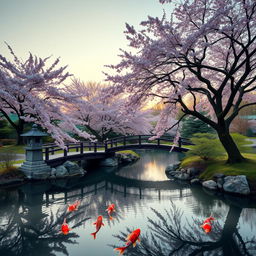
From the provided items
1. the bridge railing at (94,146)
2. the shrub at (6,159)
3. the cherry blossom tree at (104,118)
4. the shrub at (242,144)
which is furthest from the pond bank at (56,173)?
the shrub at (242,144)

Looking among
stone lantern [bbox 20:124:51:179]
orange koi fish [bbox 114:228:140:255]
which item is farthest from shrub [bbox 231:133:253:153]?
stone lantern [bbox 20:124:51:179]

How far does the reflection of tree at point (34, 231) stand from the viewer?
18.5 ft

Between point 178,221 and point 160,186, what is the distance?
17.1ft

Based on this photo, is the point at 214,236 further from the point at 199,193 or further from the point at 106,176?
the point at 106,176

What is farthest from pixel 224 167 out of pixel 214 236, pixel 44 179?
pixel 44 179

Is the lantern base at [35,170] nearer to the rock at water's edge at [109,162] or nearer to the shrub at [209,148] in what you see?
the rock at water's edge at [109,162]

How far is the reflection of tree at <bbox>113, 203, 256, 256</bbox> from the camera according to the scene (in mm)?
5543

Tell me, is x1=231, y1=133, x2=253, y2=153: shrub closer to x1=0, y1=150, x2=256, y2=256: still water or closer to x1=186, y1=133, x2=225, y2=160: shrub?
x1=186, y1=133, x2=225, y2=160: shrub

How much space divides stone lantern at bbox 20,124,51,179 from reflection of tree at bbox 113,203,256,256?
815 centimetres

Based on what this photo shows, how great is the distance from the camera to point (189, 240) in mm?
6082

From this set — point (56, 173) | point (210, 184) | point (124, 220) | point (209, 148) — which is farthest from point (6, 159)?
point (209, 148)

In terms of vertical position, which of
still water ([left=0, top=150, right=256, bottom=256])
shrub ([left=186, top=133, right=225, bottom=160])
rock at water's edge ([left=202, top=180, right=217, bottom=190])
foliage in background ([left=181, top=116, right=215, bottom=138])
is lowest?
still water ([left=0, top=150, right=256, bottom=256])

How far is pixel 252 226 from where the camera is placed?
23.0 feet

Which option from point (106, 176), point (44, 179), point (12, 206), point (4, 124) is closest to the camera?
point (12, 206)
